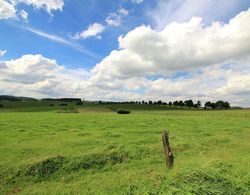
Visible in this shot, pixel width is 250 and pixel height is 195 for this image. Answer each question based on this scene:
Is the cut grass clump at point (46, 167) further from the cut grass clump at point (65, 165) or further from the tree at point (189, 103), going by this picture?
the tree at point (189, 103)

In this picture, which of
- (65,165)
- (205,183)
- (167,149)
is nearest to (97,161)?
(65,165)

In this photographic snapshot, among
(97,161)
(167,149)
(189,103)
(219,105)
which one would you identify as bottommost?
(97,161)

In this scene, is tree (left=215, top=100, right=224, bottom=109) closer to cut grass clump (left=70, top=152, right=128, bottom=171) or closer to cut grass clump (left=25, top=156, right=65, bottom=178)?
cut grass clump (left=70, top=152, right=128, bottom=171)

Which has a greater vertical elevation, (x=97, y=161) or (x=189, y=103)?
(x=189, y=103)

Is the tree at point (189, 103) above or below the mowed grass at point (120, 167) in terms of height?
above

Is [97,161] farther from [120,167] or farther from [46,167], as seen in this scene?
[46,167]

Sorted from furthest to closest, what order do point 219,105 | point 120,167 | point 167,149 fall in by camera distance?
point 219,105
point 120,167
point 167,149

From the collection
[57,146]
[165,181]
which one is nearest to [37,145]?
[57,146]

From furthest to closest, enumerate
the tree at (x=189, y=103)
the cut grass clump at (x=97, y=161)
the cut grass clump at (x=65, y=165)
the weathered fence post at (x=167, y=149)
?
the tree at (x=189, y=103), the cut grass clump at (x=97, y=161), the cut grass clump at (x=65, y=165), the weathered fence post at (x=167, y=149)

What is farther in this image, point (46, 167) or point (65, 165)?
point (65, 165)

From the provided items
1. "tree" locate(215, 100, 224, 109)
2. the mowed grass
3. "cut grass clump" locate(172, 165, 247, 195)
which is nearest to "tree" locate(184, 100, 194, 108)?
"tree" locate(215, 100, 224, 109)

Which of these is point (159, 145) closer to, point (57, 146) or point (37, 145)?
point (57, 146)

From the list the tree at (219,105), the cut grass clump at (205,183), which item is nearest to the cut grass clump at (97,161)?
the cut grass clump at (205,183)

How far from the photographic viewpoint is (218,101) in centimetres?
14900
